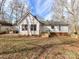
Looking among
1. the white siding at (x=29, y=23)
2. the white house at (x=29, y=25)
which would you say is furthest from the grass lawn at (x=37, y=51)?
the white house at (x=29, y=25)

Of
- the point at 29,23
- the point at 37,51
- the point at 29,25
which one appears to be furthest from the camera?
the point at 29,23

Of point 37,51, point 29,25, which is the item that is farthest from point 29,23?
point 37,51

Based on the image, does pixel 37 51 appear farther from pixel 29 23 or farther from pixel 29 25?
pixel 29 23

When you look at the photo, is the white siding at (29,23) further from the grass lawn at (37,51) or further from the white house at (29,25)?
the grass lawn at (37,51)

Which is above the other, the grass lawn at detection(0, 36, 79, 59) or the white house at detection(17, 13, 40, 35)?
the white house at detection(17, 13, 40, 35)

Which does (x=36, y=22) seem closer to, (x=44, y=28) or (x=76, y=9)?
(x=44, y=28)

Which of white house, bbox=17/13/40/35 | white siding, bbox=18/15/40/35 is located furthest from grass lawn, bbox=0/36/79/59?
white house, bbox=17/13/40/35

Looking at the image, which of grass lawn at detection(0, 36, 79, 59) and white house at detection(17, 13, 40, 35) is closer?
grass lawn at detection(0, 36, 79, 59)

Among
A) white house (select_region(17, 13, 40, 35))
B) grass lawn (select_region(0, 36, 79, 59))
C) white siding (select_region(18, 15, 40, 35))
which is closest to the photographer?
grass lawn (select_region(0, 36, 79, 59))

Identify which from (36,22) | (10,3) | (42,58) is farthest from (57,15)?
(42,58)

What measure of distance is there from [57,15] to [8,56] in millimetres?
38988

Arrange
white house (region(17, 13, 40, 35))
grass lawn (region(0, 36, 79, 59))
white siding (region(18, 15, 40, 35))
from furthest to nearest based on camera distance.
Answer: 1. white house (region(17, 13, 40, 35))
2. white siding (region(18, 15, 40, 35))
3. grass lawn (region(0, 36, 79, 59))

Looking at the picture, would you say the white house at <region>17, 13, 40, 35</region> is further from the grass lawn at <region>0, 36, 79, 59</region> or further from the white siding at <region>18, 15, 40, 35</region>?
the grass lawn at <region>0, 36, 79, 59</region>

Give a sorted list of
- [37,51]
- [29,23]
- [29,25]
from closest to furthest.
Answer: [37,51], [29,25], [29,23]
